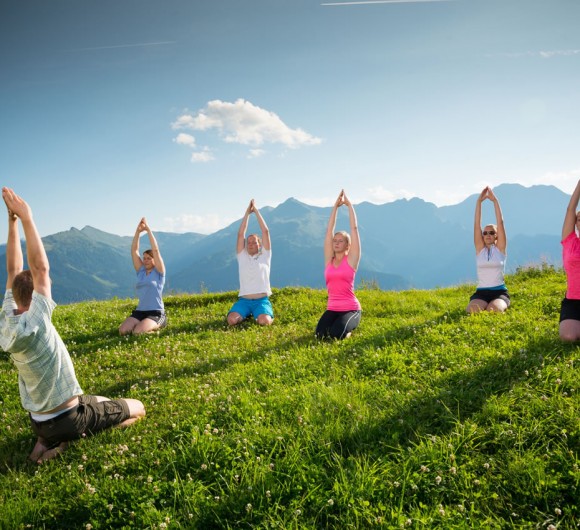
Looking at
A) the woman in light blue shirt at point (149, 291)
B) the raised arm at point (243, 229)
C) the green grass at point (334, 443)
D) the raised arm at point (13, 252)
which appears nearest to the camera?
the green grass at point (334, 443)

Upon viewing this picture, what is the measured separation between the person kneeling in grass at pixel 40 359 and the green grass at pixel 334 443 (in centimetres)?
31

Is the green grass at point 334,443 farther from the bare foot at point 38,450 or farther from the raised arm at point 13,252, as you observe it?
the raised arm at point 13,252

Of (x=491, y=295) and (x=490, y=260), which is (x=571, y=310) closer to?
(x=491, y=295)

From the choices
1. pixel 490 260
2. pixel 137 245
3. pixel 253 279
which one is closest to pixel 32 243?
pixel 137 245

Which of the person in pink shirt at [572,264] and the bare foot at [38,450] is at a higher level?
the person in pink shirt at [572,264]

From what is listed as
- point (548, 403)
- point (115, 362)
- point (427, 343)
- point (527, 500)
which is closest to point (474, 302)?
→ point (427, 343)

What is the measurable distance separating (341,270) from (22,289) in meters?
7.37

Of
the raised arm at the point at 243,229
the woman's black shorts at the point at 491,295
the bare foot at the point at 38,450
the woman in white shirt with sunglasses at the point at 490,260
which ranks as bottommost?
the bare foot at the point at 38,450

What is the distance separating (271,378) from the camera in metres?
7.13

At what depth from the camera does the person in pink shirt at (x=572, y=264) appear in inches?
301

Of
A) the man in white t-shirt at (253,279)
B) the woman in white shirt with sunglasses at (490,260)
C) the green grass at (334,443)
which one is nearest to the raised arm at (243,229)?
the man in white t-shirt at (253,279)

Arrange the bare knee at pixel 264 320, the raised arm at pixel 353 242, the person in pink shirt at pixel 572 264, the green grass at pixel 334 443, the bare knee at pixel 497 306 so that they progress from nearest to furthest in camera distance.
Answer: the green grass at pixel 334 443 < the person in pink shirt at pixel 572 264 < the bare knee at pixel 497 306 < the raised arm at pixel 353 242 < the bare knee at pixel 264 320

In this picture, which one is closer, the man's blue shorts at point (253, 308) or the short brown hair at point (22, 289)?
the short brown hair at point (22, 289)

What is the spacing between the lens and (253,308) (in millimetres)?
12555
